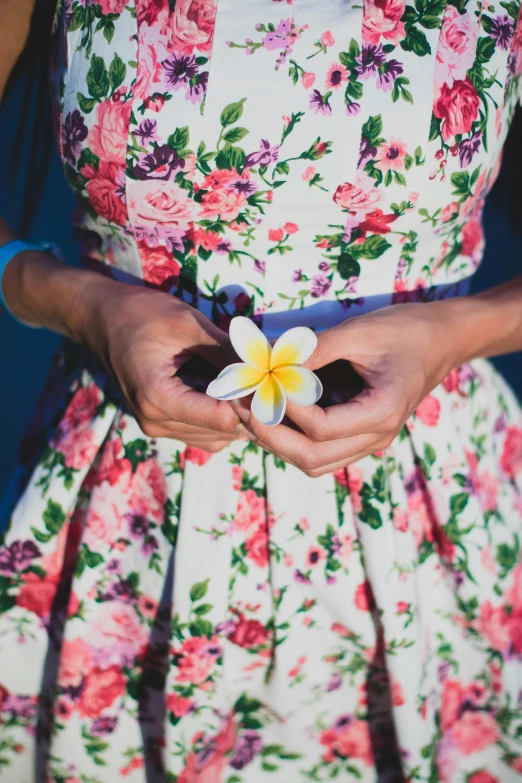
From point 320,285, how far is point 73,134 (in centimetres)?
30

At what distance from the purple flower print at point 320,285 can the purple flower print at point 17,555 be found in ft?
1.50

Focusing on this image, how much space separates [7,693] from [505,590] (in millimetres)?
657

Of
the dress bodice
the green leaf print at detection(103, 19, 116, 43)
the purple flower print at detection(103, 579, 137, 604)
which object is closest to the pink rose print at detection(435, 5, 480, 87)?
the dress bodice

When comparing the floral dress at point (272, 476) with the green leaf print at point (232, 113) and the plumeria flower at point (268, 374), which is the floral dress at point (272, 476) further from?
the plumeria flower at point (268, 374)

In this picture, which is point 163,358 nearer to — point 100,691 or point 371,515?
point 371,515

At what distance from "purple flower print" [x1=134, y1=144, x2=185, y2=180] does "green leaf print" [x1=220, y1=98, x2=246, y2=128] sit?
6cm

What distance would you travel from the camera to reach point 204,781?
2.41 feet

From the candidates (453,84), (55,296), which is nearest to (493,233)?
(453,84)

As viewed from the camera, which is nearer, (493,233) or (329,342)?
(329,342)

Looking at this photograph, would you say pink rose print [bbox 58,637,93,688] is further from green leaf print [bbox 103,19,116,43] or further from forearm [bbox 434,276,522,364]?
green leaf print [bbox 103,19,116,43]

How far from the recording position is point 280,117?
1.80 ft

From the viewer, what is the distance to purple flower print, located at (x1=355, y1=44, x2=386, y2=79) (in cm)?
55

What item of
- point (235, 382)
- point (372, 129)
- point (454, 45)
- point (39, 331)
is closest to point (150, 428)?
point (235, 382)

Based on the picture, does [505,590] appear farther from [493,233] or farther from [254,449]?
[493,233]
